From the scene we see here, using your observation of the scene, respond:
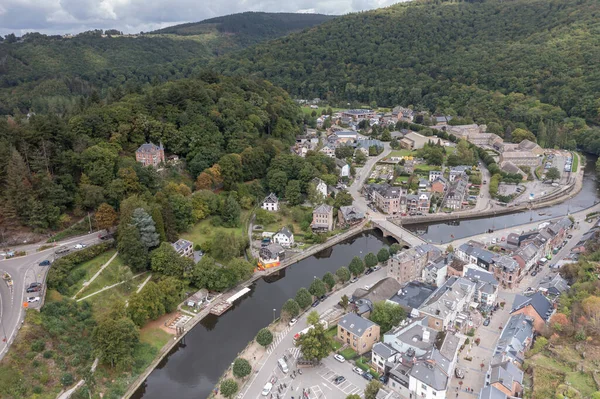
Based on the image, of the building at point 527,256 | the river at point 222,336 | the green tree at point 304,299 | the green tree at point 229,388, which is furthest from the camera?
the building at point 527,256

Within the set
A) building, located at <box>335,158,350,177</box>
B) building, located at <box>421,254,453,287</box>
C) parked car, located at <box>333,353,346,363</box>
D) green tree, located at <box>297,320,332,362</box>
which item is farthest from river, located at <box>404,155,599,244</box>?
green tree, located at <box>297,320,332,362</box>

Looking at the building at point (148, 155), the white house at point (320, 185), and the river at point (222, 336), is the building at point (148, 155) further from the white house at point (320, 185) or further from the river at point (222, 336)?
the river at point (222, 336)

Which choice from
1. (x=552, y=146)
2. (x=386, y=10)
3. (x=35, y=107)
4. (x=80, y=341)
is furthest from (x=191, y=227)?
(x=386, y=10)

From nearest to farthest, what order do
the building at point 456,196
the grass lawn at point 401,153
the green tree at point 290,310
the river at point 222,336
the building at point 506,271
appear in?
the river at point 222,336 < the green tree at point 290,310 < the building at point 506,271 < the building at point 456,196 < the grass lawn at point 401,153

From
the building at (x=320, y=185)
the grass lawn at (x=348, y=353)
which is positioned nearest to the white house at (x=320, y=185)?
the building at (x=320, y=185)

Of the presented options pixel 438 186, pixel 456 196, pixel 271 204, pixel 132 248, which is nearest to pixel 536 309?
pixel 456 196

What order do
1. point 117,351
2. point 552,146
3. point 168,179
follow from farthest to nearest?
point 552,146 < point 168,179 < point 117,351

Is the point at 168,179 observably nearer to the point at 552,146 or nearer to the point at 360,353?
the point at 360,353
